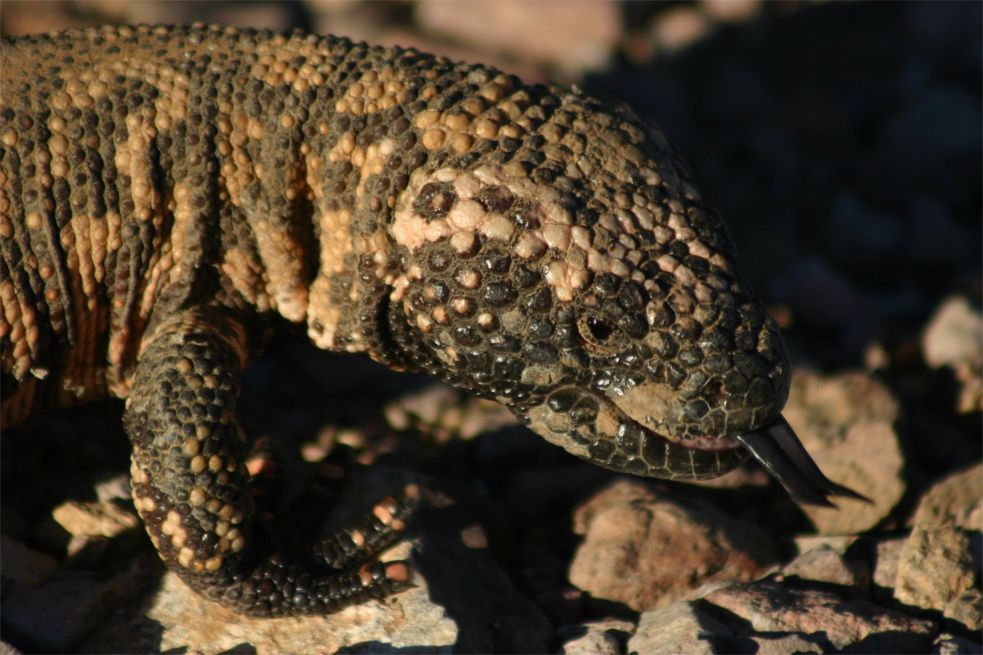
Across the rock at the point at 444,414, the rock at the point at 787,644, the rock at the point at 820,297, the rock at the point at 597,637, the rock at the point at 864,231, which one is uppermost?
the rock at the point at 864,231

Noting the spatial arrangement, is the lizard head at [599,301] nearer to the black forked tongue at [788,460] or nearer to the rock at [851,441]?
the black forked tongue at [788,460]

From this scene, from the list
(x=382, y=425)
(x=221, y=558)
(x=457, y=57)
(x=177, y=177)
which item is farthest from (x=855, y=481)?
(x=457, y=57)

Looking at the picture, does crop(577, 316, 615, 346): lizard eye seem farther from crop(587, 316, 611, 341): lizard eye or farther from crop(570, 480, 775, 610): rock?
crop(570, 480, 775, 610): rock

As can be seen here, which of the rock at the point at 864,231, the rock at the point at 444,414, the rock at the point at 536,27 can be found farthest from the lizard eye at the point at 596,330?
the rock at the point at 536,27

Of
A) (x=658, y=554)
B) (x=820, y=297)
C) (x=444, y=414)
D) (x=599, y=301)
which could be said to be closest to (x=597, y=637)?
(x=658, y=554)

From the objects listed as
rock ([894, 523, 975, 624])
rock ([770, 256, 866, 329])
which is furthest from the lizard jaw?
rock ([770, 256, 866, 329])

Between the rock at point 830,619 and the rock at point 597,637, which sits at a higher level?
the rock at point 830,619

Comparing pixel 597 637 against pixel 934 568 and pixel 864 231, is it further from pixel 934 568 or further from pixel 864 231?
pixel 864 231
